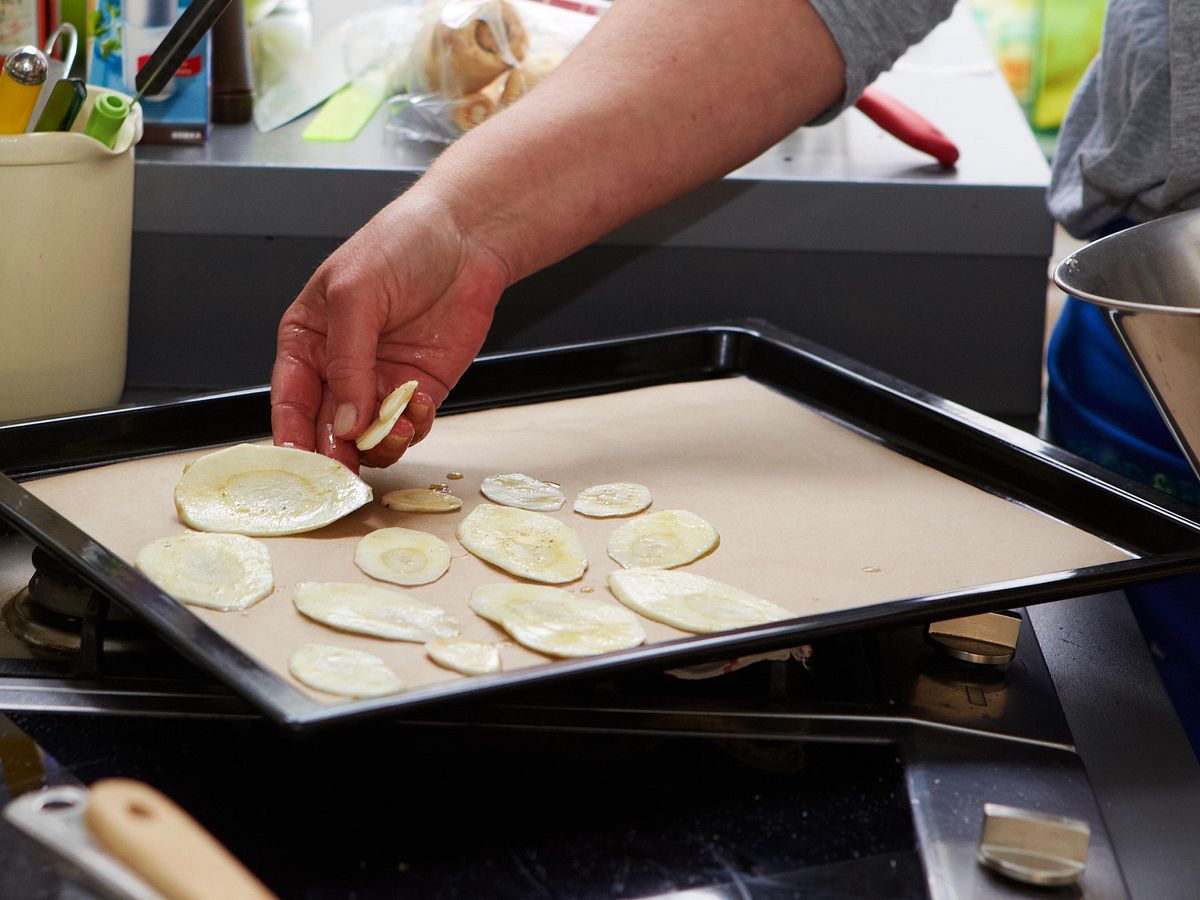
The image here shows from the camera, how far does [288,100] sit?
5.02 feet

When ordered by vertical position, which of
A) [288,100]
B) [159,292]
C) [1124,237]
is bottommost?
[159,292]

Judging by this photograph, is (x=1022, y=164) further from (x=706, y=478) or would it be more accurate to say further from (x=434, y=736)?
(x=434, y=736)

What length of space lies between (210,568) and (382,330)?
264mm

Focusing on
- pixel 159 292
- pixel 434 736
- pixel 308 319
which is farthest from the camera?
pixel 159 292

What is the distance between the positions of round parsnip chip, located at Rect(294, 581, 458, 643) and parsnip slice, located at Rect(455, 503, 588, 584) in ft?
0.25

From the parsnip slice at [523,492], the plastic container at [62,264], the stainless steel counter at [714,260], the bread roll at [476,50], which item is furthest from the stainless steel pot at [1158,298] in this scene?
the bread roll at [476,50]

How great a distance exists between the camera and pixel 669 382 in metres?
1.19

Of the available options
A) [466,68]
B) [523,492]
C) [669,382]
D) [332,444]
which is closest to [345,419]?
[332,444]

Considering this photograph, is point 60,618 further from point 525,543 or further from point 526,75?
point 526,75

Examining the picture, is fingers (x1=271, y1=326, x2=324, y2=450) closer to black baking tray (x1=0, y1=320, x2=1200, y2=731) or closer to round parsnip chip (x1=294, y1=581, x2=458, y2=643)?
black baking tray (x1=0, y1=320, x2=1200, y2=731)

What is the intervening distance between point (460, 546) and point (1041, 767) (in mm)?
384

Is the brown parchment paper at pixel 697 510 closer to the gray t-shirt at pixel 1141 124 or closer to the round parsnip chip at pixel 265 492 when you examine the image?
the round parsnip chip at pixel 265 492

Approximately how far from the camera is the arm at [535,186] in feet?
3.18

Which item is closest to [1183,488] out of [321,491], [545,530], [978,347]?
[978,347]
